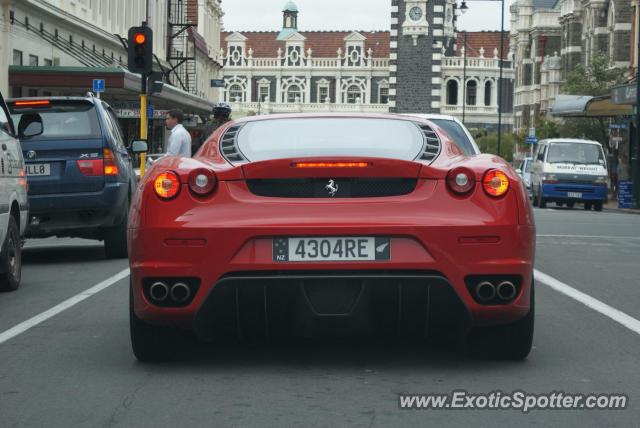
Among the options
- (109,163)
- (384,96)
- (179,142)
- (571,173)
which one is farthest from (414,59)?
(109,163)

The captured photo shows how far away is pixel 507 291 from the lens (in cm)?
691

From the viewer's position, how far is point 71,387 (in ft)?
21.9

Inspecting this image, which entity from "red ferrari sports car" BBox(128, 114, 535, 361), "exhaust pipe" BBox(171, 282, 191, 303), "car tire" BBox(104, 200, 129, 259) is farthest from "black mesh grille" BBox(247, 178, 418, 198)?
"car tire" BBox(104, 200, 129, 259)

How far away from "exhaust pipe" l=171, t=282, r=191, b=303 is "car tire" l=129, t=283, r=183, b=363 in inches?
17.1

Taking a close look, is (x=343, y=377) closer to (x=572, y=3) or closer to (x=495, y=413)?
(x=495, y=413)

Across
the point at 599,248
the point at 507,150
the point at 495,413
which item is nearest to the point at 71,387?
the point at 495,413

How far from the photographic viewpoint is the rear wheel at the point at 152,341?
7.29m

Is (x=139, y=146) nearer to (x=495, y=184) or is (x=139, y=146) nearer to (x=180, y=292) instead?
(x=180, y=292)

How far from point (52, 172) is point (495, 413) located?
9.99 metres

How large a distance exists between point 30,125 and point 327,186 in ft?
23.8

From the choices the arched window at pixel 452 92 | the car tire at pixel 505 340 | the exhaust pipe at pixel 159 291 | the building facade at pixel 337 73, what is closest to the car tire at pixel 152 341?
the exhaust pipe at pixel 159 291

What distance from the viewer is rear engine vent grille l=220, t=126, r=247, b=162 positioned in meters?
7.14

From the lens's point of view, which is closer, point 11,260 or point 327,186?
point 327,186

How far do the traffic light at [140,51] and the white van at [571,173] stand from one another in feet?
64.1
